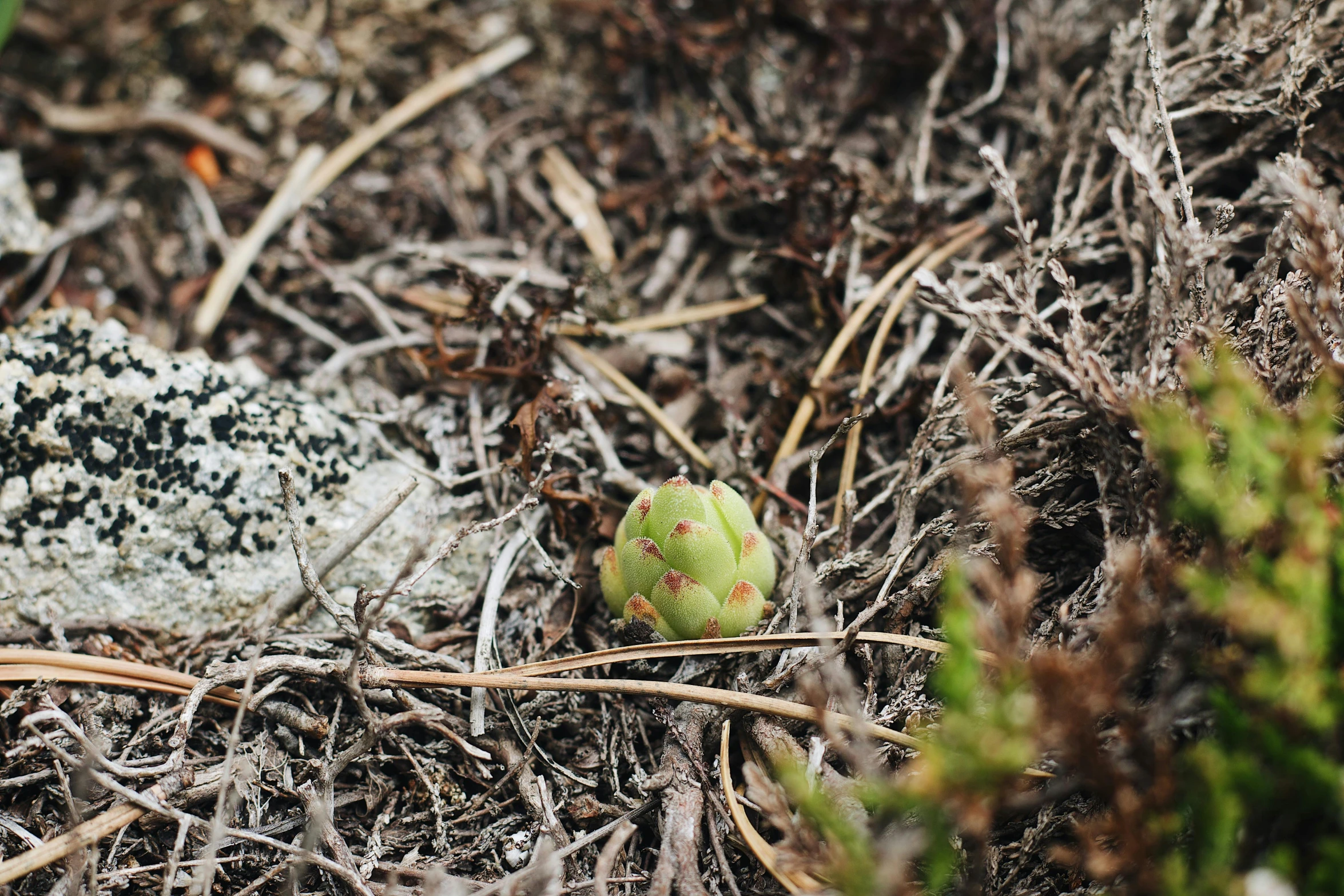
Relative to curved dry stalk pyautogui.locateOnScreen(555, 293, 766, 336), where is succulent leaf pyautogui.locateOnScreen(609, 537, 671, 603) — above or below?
below

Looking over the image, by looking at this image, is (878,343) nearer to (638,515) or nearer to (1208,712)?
(638,515)

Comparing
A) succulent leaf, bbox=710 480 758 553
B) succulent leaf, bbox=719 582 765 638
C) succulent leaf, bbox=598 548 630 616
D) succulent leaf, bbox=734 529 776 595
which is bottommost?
succulent leaf, bbox=598 548 630 616

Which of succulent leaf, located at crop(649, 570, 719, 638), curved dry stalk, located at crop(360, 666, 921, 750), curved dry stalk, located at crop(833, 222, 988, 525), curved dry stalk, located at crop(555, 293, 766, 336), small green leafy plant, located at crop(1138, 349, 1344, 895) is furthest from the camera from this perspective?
curved dry stalk, located at crop(555, 293, 766, 336)

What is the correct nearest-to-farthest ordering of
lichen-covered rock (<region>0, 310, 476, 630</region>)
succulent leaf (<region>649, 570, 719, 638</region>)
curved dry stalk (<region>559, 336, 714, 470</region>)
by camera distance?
succulent leaf (<region>649, 570, 719, 638</region>) → lichen-covered rock (<region>0, 310, 476, 630</region>) → curved dry stalk (<region>559, 336, 714, 470</region>)

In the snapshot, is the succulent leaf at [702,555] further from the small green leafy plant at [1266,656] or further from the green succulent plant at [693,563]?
the small green leafy plant at [1266,656]

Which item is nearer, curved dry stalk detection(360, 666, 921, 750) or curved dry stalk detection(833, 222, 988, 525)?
curved dry stalk detection(360, 666, 921, 750)

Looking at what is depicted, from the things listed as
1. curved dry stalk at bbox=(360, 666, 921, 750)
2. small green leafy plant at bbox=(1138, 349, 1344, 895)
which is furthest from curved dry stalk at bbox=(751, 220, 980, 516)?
A: small green leafy plant at bbox=(1138, 349, 1344, 895)

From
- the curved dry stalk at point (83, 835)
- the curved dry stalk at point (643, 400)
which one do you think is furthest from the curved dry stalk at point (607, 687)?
the curved dry stalk at point (643, 400)

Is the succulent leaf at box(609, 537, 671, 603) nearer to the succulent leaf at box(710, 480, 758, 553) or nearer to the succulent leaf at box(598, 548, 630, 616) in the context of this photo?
the succulent leaf at box(598, 548, 630, 616)

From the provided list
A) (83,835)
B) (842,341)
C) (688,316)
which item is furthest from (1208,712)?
(83,835)
